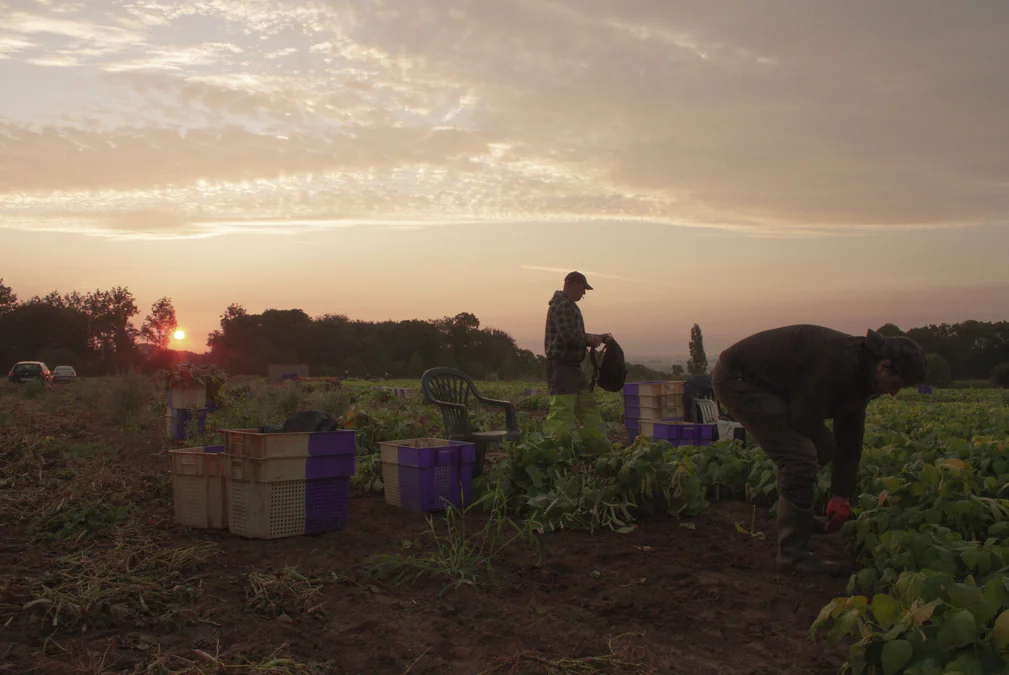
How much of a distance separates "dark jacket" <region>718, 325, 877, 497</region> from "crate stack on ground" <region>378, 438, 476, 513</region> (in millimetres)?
2072

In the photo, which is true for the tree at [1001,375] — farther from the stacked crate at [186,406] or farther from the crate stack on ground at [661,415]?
the stacked crate at [186,406]

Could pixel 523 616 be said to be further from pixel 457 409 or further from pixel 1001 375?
pixel 1001 375

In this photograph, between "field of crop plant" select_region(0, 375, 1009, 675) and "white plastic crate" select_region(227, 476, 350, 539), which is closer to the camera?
"field of crop plant" select_region(0, 375, 1009, 675)

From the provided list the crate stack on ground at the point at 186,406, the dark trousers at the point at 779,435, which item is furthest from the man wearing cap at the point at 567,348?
the crate stack on ground at the point at 186,406

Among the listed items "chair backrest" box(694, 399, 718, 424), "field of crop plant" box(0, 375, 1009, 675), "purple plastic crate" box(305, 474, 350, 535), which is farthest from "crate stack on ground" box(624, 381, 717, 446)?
"purple plastic crate" box(305, 474, 350, 535)

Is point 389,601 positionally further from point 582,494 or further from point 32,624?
point 582,494

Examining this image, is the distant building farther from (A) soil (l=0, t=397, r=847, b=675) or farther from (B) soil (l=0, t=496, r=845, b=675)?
(B) soil (l=0, t=496, r=845, b=675)

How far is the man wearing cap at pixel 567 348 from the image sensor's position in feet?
21.9

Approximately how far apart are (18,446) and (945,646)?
7483 mm

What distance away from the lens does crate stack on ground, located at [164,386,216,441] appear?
8789 mm

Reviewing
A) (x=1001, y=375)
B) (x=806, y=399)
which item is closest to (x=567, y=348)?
(x=806, y=399)

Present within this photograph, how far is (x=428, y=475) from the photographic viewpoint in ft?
17.8

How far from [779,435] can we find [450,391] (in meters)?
3.39

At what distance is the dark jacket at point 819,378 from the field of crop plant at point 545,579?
0.31 metres
